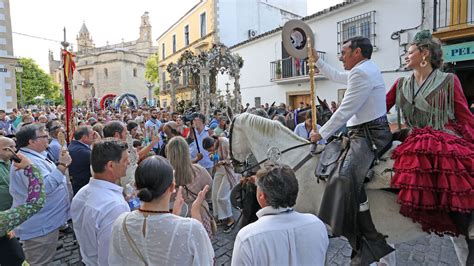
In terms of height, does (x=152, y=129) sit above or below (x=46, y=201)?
above

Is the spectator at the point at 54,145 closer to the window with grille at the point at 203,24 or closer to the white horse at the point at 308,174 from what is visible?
the white horse at the point at 308,174

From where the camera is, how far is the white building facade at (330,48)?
1188cm

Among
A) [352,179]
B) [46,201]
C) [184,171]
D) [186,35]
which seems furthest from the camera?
[186,35]

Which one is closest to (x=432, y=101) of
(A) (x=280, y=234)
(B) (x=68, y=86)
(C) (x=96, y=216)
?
(A) (x=280, y=234)

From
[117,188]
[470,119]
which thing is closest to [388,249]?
[470,119]

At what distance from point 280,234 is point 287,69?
16833 millimetres

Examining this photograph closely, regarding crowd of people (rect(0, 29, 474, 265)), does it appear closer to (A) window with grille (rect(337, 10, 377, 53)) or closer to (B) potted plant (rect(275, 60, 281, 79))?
(A) window with grille (rect(337, 10, 377, 53))

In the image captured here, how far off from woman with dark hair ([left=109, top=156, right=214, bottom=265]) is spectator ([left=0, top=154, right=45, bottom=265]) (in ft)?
3.29

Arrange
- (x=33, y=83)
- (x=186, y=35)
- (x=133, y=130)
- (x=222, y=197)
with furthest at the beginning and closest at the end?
(x=33, y=83)
(x=186, y=35)
(x=133, y=130)
(x=222, y=197)

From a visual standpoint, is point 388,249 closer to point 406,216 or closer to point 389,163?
point 406,216

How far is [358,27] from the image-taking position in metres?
13.6

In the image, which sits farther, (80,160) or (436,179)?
(80,160)

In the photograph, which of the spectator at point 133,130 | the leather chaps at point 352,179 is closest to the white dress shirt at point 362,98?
the leather chaps at point 352,179

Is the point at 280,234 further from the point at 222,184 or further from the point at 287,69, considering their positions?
the point at 287,69
